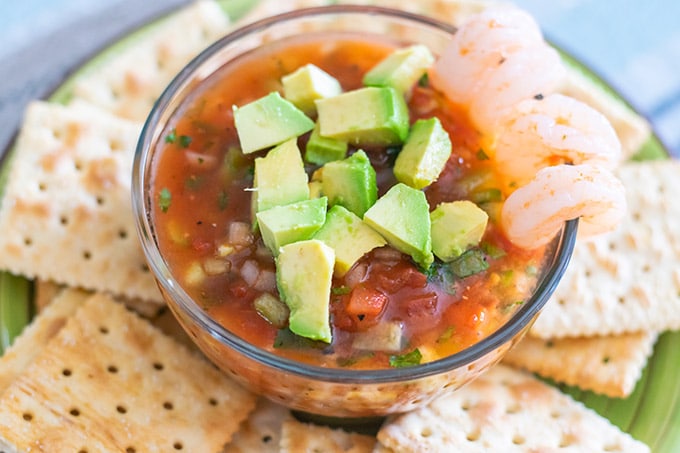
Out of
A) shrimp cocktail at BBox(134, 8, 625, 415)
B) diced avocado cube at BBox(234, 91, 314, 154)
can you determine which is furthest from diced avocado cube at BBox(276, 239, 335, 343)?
diced avocado cube at BBox(234, 91, 314, 154)

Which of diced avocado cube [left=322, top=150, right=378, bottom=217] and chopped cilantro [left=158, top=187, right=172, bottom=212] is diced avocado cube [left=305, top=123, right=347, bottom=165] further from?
chopped cilantro [left=158, top=187, right=172, bottom=212]

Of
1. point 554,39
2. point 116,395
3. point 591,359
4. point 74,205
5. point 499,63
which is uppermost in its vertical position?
point 499,63

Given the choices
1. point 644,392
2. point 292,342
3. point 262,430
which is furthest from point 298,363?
point 644,392

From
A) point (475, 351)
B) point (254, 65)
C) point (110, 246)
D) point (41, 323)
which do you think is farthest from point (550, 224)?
point (41, 323)

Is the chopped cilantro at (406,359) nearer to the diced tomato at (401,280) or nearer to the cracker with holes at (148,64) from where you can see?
the diced tomato at (401,280)

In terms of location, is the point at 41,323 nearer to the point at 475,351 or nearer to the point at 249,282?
the point at 249,282

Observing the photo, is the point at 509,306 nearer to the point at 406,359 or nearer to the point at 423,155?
the point at 406,359
